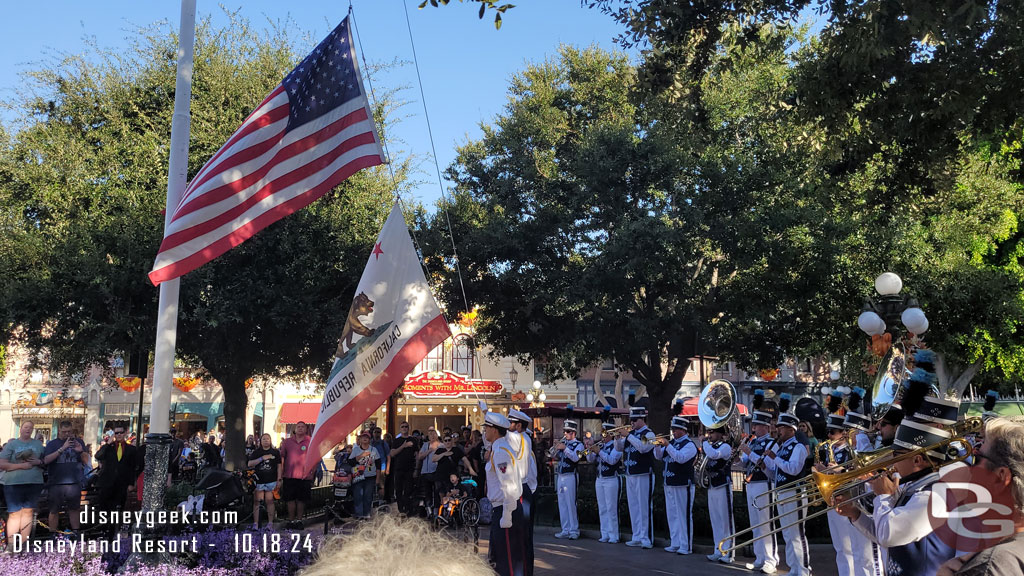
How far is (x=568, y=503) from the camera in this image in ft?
49.2

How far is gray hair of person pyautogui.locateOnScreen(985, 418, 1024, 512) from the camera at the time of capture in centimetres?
327

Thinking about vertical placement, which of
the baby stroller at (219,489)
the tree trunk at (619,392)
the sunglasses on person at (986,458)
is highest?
the tree trunk at (619,392)

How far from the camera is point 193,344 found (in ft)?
66.1

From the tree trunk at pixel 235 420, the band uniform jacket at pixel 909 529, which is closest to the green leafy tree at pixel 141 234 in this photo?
the tree trunk at pixel 235 420

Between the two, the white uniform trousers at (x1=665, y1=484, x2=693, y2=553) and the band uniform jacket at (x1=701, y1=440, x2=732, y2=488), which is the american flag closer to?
the band uniform jacket at (x1=701, y1=440, x2=732, y2=488)

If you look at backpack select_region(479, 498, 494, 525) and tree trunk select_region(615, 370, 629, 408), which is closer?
backpack select_region(479, 498, 494, 525)

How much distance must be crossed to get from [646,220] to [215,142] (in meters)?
10.5

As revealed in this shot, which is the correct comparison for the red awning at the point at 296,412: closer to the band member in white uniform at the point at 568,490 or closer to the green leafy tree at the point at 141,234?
the green leafy tree at the point at 141,234

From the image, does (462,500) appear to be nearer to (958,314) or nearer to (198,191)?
(198,191)

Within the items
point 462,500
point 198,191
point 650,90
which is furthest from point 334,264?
point 198,191

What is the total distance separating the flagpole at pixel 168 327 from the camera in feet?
25.0

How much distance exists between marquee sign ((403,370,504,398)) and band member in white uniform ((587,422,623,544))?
29.8 meters

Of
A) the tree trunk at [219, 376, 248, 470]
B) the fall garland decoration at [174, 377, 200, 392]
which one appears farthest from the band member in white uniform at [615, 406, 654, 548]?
the fall garland decoration at [174, 377, 200, 392]

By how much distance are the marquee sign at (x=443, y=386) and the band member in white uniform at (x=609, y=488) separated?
2980 centimetres
